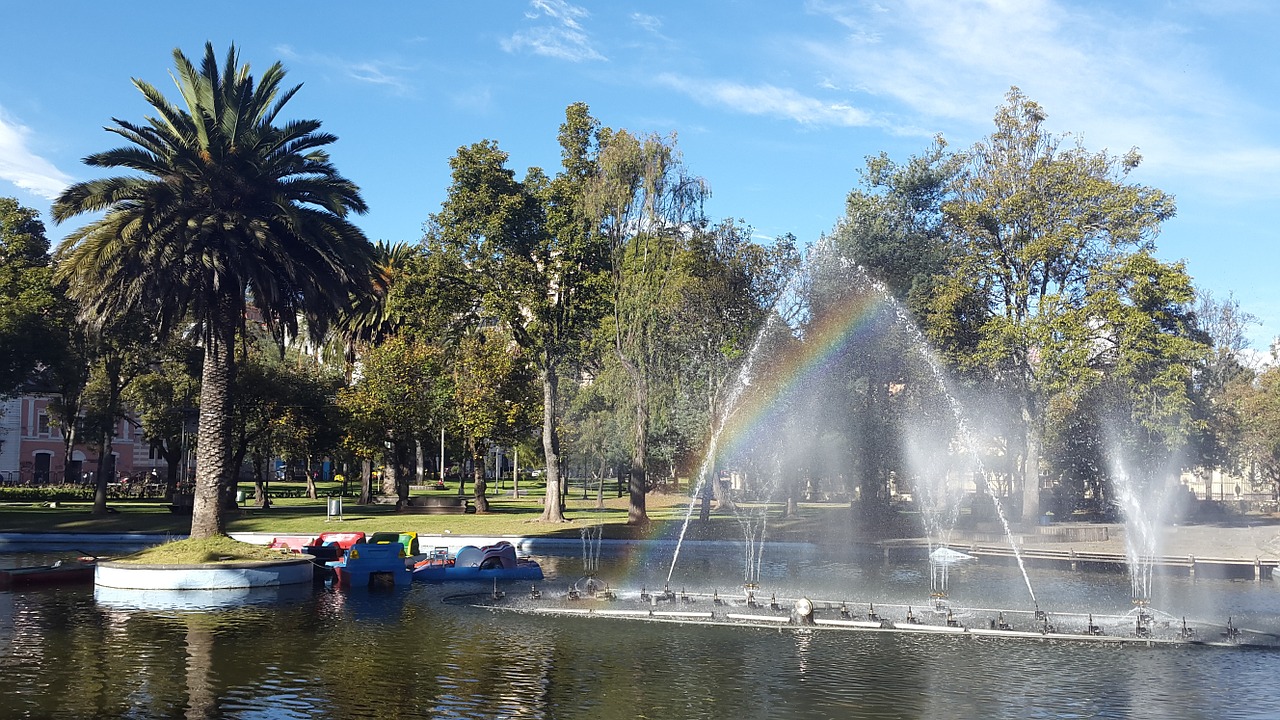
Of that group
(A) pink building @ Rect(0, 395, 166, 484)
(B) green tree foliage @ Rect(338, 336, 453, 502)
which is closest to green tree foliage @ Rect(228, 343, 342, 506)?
(B) green tree foliage @ Rect(338, 336, 453, 502)

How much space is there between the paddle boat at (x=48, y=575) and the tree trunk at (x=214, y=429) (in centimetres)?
317

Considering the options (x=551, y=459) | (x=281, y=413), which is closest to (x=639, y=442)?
(x=551, y=459)

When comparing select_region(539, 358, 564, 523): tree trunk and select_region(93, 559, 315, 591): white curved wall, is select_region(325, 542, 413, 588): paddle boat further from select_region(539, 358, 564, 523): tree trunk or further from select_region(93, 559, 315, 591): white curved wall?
select_region(539, 358, 564, 523): tree trunk

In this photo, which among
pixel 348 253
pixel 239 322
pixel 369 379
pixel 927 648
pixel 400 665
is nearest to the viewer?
pixel 400 665

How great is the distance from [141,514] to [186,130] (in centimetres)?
2797

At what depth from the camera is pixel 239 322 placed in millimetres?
33156

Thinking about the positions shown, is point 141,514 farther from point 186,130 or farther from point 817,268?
point 817,268

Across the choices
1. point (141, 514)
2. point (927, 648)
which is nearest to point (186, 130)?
point (927, 648)

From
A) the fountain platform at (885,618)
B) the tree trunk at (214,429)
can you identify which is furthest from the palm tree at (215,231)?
the fountain platform at (885,618)

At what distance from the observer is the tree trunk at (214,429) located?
99.6 ft

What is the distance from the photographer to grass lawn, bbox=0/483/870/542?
4497 centimetres

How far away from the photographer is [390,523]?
1937 inches

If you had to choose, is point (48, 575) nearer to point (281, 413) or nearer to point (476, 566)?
point (476, 566)

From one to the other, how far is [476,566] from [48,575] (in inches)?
469
